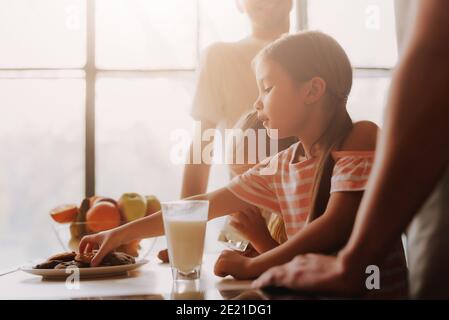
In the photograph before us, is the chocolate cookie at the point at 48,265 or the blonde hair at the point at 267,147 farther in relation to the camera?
the blonde hair at the point at 267,147

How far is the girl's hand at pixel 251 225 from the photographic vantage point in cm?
69

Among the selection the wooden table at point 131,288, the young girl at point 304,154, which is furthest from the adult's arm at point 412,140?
the young girl at point 304,154

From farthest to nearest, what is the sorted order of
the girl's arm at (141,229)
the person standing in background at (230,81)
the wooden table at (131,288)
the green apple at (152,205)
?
the person standing in background at (230,81) → the green apple at (152,205) → the girl's arm at (141,229) → the wooden table at (131,288)

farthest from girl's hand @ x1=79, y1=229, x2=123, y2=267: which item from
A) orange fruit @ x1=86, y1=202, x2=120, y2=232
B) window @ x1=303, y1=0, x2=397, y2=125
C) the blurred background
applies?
window @ x1=303, y1=0, x2=397, y2=125

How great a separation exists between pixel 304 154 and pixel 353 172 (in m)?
0.16

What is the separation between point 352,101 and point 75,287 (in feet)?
2.81

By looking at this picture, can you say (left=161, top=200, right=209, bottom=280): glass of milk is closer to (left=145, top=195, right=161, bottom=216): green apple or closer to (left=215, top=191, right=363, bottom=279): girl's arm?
(left=215, top=191, right=363, bottom=279): girl's arm

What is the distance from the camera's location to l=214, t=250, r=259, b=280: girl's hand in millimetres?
570

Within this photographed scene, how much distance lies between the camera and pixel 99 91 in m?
1.38

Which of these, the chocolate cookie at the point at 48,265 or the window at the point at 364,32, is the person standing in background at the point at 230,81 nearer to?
the window at the point at 364,32

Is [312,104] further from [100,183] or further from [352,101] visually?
[100,183]

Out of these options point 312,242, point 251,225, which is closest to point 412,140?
point 312,242

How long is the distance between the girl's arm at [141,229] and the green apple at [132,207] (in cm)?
15

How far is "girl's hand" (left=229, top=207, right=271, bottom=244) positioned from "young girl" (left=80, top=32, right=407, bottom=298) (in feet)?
0.09
